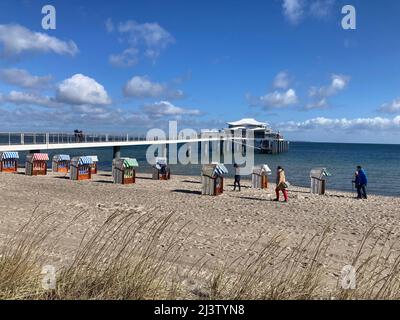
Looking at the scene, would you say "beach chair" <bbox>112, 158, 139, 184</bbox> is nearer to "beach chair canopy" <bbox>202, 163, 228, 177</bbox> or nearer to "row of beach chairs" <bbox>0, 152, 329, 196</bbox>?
"row of beach chairs" <bbox>0, 152, 329, 196</bbox>

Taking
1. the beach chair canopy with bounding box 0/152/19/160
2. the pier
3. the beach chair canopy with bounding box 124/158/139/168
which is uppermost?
the pier

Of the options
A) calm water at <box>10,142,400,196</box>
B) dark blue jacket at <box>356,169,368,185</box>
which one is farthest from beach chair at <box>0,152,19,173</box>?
dark blue jacket at <box>356,169,368,185</box>

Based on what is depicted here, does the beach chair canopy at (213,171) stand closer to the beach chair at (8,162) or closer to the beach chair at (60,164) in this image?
the beach chair at (60,164)

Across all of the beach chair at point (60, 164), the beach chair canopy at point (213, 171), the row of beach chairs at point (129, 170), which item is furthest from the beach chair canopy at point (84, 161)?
the beach chair canopy at point (213, 171)

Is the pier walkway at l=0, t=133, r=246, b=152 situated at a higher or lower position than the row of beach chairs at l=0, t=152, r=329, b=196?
higher

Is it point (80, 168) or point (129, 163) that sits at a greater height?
point (129, 163)

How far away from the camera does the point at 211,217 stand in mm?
10305

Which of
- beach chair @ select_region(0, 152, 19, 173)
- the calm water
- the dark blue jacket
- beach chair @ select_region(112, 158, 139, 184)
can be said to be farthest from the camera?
the calm water

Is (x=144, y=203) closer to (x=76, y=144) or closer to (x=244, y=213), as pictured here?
(x=244, y=213)

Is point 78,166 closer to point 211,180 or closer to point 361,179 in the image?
point 211,180

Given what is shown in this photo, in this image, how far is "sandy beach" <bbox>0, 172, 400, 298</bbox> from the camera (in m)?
6.47

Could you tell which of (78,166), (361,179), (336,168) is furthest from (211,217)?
(336,168)

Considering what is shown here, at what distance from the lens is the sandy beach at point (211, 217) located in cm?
647
